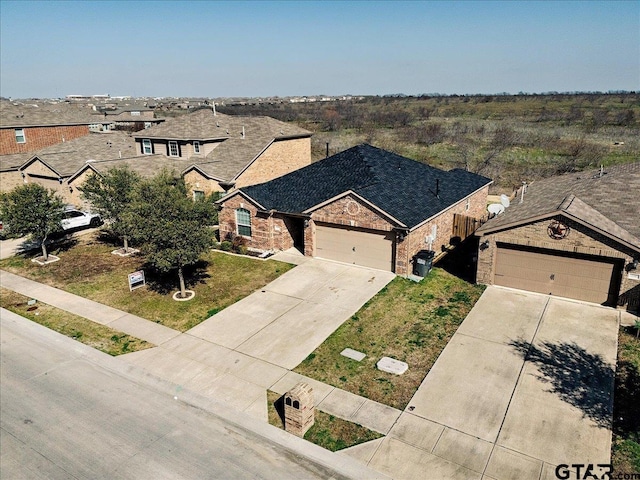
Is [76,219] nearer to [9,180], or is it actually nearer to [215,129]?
[9,180]

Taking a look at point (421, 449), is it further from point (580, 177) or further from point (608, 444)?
point (580, 177)

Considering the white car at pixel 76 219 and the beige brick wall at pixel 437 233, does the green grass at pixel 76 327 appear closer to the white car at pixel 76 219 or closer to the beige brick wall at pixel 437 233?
the white car at pixel 76 219

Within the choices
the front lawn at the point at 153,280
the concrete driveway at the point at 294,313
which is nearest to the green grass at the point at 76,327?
the front lawn at the point at 153,280

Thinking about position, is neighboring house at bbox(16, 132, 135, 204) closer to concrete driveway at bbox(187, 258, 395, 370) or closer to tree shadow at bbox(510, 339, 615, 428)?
concrete driveway at bbox(187, 258, 395, 370)

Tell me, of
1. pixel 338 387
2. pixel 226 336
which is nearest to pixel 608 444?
pixel 338 387

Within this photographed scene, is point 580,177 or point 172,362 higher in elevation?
point 580,177

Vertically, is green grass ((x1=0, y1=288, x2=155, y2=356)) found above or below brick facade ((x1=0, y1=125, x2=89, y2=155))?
below

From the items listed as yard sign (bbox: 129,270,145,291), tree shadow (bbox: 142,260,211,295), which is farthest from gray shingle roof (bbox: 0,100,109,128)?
yard sign (bbox: 129,270,145,291)
